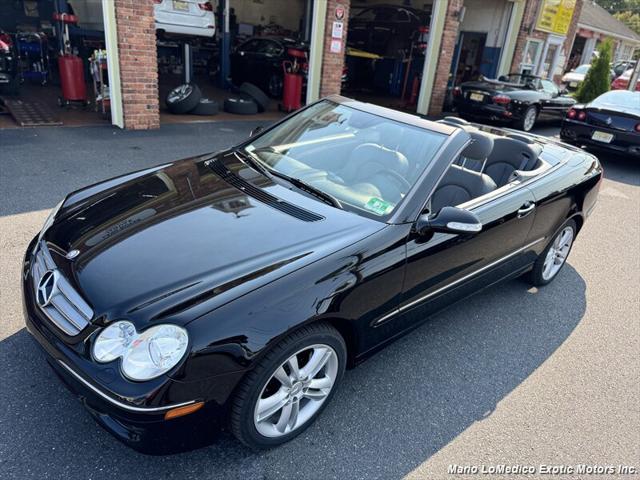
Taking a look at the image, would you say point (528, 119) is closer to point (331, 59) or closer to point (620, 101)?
point (620, 101)

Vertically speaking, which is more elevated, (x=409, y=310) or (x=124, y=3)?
(x=124, y=3)

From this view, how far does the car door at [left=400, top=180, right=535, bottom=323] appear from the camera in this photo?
269 centimetres

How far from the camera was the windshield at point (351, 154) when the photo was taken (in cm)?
281

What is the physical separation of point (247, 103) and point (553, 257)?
770 cm

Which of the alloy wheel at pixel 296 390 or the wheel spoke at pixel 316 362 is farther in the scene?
the wheel spoke at pixel 316 362

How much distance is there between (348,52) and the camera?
14922 mm

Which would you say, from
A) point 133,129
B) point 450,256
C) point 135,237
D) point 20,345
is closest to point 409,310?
point 450,256

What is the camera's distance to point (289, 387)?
2.24 m

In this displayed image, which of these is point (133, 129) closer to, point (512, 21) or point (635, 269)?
point (635, 269)

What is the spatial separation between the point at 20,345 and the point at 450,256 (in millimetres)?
2559

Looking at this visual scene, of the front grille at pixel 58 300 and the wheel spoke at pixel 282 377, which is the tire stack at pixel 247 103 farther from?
the wheel spoke at pixel 282 377

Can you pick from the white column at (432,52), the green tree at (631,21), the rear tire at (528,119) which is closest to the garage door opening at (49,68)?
the white column at (432,52)

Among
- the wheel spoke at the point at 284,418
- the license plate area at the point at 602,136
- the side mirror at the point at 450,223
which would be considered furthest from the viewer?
the license plate area at the point at 602,136

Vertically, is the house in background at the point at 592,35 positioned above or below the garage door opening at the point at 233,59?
above
